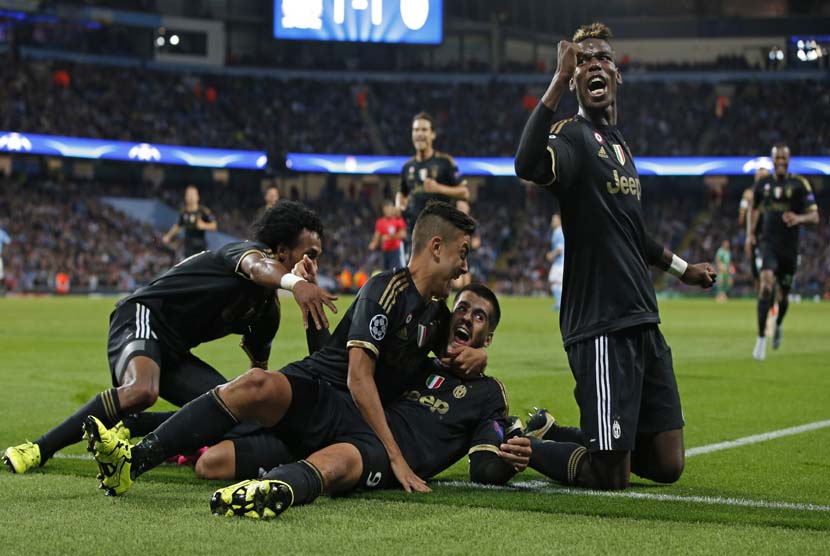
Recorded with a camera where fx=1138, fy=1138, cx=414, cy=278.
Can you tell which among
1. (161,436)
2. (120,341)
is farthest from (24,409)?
(161,436)

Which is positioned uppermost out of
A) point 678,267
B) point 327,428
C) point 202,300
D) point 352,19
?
point 352,19

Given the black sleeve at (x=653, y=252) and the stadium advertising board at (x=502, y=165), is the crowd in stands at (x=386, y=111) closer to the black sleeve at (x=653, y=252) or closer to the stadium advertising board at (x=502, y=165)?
the stadium advertising board at (x=502, y=165)

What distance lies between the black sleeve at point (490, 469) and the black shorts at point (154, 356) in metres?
1.45

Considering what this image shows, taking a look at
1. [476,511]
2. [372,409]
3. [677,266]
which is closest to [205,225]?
[677,266]

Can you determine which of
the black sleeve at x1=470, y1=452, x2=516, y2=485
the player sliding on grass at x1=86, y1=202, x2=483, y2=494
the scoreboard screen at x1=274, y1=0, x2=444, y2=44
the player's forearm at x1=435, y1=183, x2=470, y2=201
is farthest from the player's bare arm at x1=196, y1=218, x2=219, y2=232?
the scoreboard screen at x1=274, y1=0, x2=444, y2=44

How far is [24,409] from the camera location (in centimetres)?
780

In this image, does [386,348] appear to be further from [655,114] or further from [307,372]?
[655,114]

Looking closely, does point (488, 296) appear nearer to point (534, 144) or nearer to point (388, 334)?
point (388, 334)

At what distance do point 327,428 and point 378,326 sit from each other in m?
0.49

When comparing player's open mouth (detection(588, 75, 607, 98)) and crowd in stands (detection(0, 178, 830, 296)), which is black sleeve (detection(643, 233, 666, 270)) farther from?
crowd in stands (detection(0, 178, 830, 296))

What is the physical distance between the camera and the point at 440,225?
5.14 m

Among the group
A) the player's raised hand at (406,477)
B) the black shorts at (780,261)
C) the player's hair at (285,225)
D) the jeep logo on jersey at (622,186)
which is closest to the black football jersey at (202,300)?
the player's hair at (285,225)

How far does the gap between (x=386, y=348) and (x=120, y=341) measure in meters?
1.45

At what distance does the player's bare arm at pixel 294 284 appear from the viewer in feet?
14.9
